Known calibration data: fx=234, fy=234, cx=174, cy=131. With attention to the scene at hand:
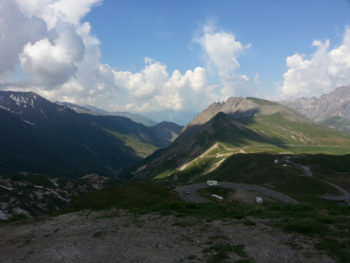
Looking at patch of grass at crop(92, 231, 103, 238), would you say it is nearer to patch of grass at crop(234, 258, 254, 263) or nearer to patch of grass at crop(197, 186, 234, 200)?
patch of grass at crop(234, 258, 254, 263)

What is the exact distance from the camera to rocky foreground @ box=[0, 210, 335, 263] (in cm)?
1546

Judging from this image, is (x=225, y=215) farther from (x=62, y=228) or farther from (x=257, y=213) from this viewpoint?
(x=62, y=228)

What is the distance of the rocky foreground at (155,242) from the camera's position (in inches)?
609

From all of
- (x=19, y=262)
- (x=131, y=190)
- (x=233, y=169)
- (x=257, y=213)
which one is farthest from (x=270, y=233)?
(x=233, y=169)

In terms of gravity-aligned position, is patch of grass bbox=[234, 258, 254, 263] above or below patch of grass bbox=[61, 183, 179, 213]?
above

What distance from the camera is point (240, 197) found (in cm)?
7225

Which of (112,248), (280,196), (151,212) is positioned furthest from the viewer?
(280,196)

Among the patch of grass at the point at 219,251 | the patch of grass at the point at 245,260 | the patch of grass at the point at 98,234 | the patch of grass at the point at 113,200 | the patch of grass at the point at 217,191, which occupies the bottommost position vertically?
the patch of grass at the point at 217,191

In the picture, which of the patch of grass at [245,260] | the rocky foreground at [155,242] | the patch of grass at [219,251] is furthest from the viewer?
the rocky foreground at [155,242]

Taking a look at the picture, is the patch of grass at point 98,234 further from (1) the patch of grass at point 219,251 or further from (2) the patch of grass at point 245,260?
(2) the patch of grass at point 245,260

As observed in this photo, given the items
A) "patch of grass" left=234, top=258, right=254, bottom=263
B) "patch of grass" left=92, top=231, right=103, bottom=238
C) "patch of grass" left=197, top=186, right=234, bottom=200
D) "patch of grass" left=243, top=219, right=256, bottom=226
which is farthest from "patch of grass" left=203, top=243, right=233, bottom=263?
"patch of grass" left=197, top=186, right=234, bottom=200

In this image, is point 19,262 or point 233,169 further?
point 233,169

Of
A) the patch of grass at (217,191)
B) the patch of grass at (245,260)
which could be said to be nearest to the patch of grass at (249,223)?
the patch of grass at (245,260)

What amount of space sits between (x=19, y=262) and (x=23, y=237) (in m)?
8.24
